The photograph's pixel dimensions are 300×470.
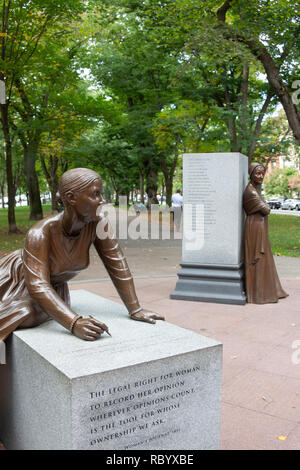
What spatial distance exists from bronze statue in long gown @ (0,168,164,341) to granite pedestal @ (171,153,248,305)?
4.13 m

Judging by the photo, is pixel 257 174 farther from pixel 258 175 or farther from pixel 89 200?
pixel 89 200

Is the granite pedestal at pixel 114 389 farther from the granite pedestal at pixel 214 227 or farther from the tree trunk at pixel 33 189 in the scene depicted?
the tree trunk at pixel 33 189

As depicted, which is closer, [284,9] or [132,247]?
[284,9]

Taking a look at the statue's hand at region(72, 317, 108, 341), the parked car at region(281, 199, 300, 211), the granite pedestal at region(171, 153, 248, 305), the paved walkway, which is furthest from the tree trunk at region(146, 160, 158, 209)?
the parked car at region(281, 199, 300, 211)

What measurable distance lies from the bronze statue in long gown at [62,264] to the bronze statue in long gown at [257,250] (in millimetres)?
4256

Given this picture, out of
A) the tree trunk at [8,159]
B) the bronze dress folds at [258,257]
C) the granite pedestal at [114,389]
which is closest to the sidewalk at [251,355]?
the bronze dress folds at [258,257]

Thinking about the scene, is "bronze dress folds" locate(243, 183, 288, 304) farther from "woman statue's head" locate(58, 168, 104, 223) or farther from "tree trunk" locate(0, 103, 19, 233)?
"tree trunk" locate(0, 103, 19, 233)

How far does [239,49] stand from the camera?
43.2ft

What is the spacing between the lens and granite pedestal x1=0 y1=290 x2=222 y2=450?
7.46 ft

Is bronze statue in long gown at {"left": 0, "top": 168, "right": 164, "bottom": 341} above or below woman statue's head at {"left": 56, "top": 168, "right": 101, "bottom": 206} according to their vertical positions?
below

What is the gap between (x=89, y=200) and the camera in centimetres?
270
